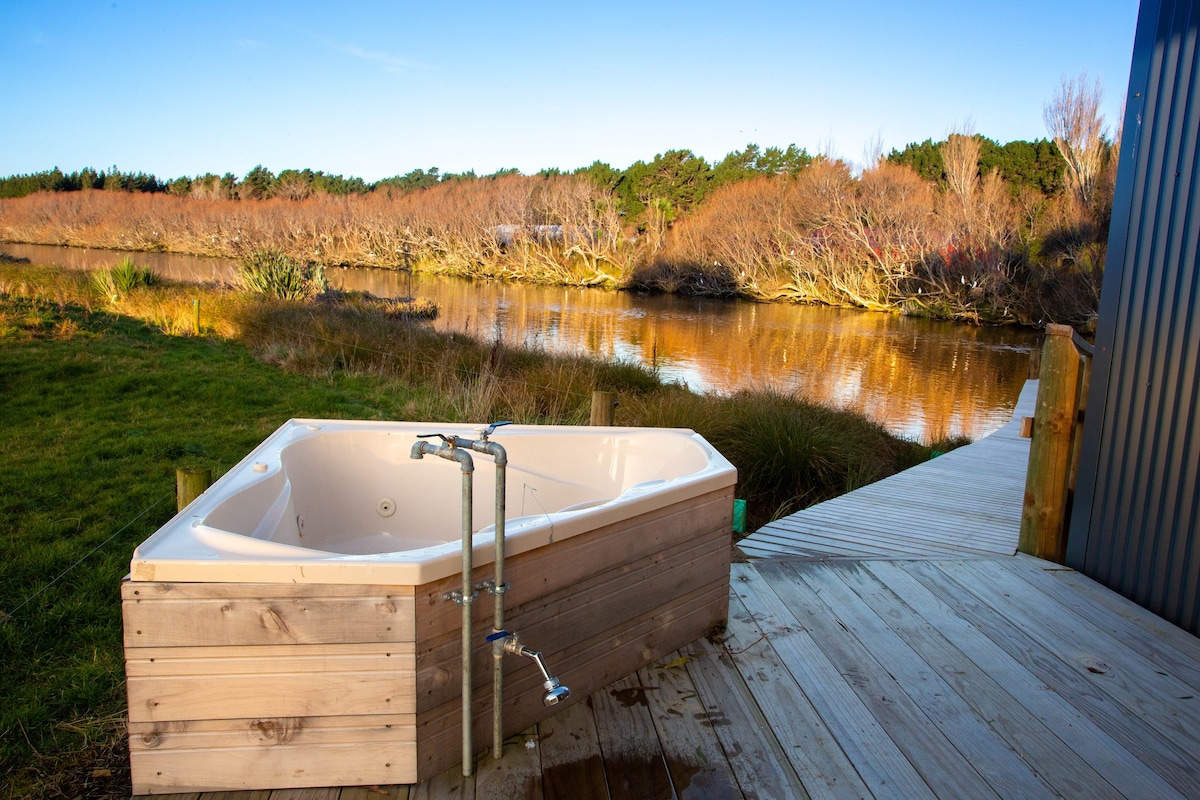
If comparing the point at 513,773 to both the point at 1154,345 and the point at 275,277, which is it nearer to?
the point at 1154,345

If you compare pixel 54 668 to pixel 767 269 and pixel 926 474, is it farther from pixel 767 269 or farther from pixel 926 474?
pixel 767 269

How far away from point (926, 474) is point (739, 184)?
24.9 metres

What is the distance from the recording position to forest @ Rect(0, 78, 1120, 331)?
19203 mm

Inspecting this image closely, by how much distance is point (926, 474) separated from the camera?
4.35 m

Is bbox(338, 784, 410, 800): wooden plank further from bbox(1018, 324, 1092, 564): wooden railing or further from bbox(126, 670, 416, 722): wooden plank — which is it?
bbox(1018, 324, 1092, 564): wooden railing

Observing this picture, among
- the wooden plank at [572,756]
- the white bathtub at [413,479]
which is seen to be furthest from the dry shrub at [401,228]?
the wooden plank at [572,756]

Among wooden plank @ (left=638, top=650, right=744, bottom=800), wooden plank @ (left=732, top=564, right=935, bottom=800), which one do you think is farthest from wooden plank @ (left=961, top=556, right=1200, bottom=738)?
wooden plank @ (left=638, top=650, right=744, bottom=800)

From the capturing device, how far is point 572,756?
5.35ft

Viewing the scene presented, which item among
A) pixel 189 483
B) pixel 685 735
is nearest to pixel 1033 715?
pixel 685 735

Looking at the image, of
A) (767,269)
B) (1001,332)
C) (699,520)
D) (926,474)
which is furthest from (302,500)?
(767,269)

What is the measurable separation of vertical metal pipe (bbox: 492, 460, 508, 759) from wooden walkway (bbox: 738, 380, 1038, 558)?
5.12 ft

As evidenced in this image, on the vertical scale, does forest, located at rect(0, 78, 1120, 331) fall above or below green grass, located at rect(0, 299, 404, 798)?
above

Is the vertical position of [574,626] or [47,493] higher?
[574,626]

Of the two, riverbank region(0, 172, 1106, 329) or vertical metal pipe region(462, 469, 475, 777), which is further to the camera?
riverbank region(0, 172, 1106, 329)
